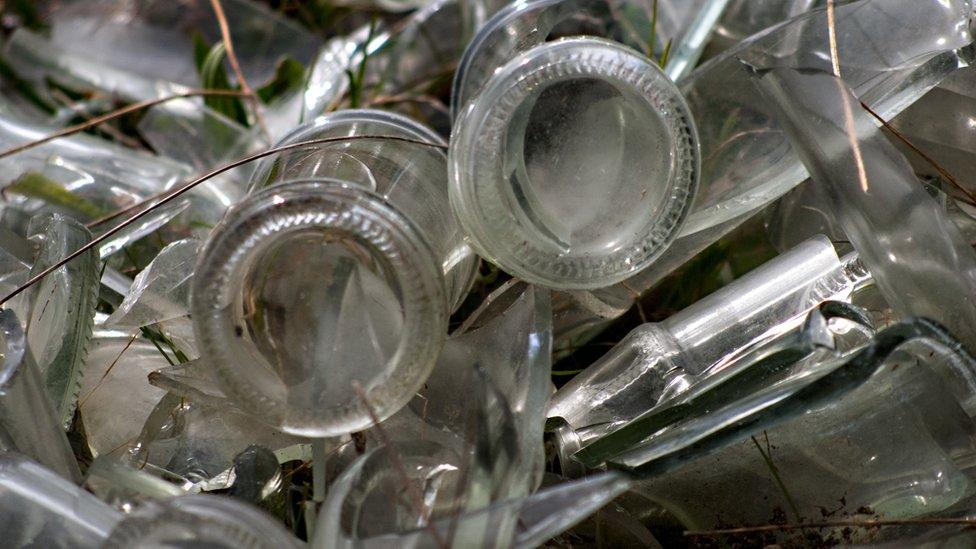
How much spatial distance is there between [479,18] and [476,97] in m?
0.52

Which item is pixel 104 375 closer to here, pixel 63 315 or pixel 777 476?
pixel 63 315

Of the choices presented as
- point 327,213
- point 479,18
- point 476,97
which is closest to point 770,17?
point 479,18

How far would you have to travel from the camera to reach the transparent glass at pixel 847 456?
0.59m

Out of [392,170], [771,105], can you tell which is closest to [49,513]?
[392,170]

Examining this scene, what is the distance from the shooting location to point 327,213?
0.56 metres

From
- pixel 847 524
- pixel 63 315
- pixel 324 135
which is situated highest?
pixel 324 135

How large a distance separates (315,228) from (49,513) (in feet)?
0.73

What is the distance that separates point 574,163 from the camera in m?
0.69

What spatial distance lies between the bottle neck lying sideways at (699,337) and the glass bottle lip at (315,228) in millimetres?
164

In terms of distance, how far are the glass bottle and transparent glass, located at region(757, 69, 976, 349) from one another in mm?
47

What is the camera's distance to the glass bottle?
2.29 feet

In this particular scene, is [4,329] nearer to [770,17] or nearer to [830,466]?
[830,466]

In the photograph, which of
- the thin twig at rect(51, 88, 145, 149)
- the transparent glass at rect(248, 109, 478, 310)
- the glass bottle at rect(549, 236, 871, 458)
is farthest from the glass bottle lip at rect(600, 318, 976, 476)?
the thin twig at rect(51, 88, 145, 149)

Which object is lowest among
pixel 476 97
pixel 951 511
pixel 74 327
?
pixel 951 511
